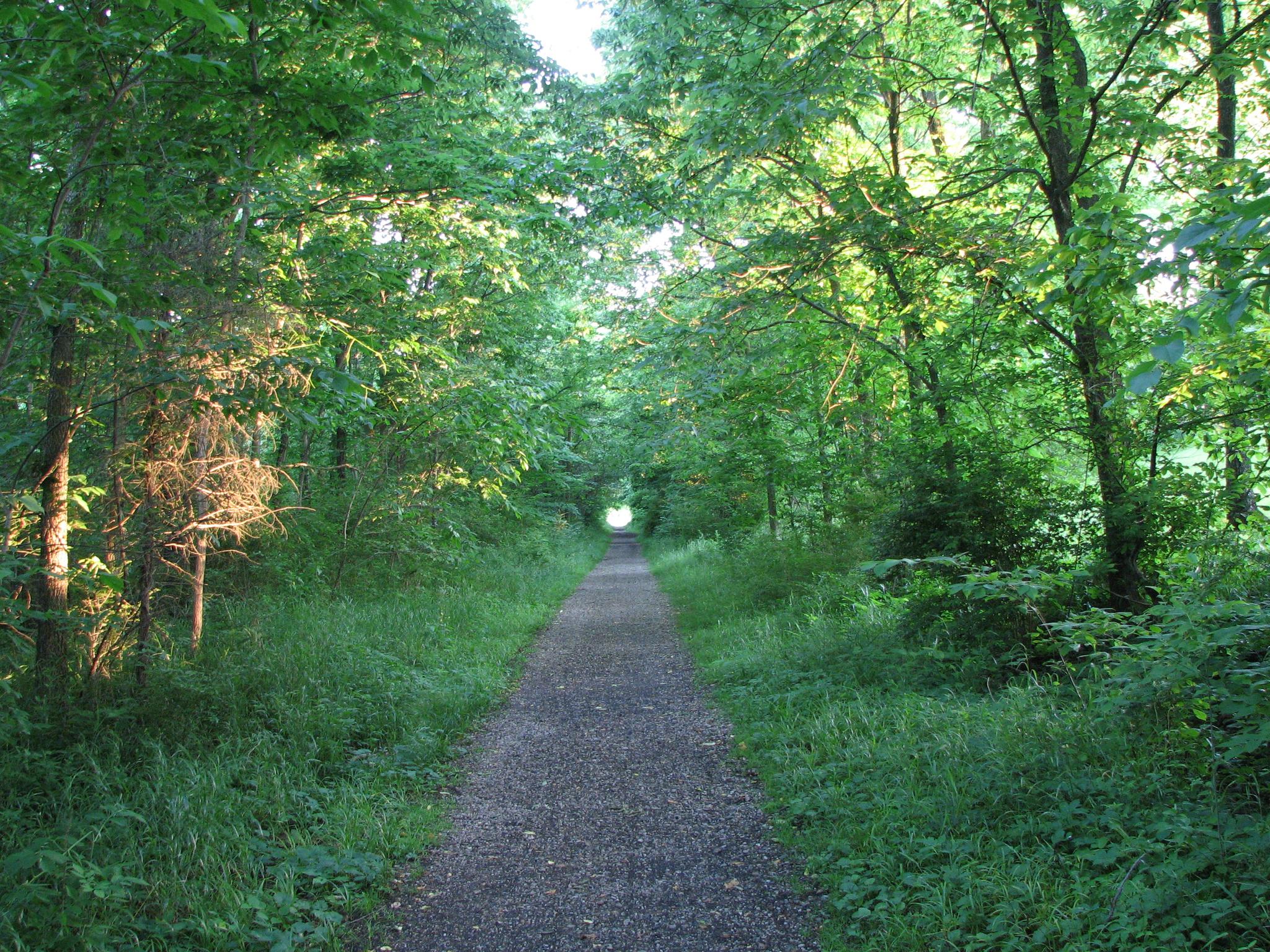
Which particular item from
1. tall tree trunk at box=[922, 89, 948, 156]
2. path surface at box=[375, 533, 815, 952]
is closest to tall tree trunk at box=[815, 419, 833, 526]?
tall tree trunk at box=[922, 89, 948, 156]

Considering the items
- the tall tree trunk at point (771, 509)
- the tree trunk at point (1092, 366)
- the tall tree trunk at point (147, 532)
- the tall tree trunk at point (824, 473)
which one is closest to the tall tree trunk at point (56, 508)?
the tall tree trunk at point (147, 532)

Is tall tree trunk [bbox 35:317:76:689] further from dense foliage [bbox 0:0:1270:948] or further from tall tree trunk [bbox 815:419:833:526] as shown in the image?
tall tree trunk [bbox 815:419:833:526]

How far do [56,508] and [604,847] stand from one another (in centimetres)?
433

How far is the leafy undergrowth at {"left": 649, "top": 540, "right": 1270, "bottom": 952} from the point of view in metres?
2.80

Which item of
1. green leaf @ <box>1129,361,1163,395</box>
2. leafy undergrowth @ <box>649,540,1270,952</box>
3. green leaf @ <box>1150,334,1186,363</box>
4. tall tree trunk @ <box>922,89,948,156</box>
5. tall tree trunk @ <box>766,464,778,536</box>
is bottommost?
leafy undergrowth @ <box>649,540,1270,952</box>

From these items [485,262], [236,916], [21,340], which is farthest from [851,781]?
[485,262]

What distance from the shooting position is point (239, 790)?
459 centimetres

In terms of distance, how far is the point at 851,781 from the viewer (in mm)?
4523

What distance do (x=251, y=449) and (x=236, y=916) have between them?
4.18m

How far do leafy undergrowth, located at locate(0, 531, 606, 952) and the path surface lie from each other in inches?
14.1

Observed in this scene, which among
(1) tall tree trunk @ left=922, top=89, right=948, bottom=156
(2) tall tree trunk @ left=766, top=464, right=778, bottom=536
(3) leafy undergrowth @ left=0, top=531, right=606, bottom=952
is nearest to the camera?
(3) leafy undergrowth @ left=0, top=531, right=606, bottom=952

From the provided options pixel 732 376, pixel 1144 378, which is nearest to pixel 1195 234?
pixel 1144 378

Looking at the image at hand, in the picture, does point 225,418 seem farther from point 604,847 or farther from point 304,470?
point 304,470

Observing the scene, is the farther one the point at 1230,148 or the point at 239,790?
the point at 1230,148
